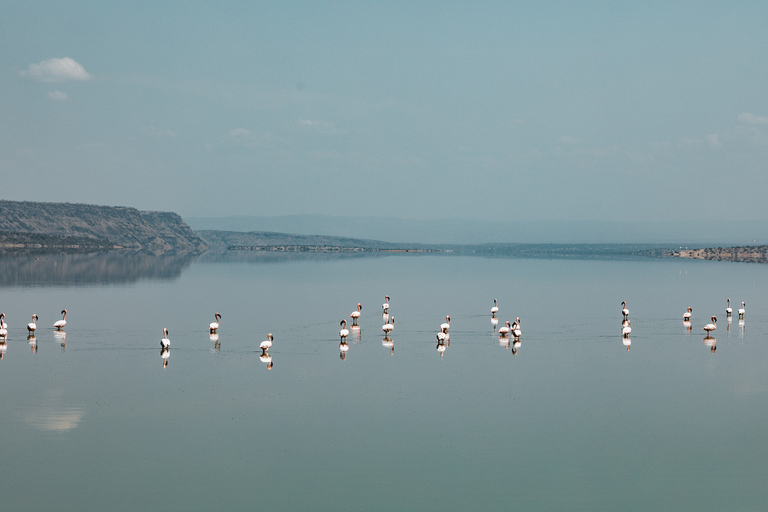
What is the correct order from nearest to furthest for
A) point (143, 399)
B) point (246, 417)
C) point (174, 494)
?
point (174, 494), point (246, 417), point (143, 399)

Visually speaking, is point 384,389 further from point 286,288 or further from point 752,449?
point 286,288

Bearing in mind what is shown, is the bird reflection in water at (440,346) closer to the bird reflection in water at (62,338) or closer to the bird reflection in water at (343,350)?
the bird reflection in water at (343,350)

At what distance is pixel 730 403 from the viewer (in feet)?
82.8

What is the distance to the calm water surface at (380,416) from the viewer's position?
17453 mm

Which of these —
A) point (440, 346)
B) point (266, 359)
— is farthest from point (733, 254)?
point (266, 359)

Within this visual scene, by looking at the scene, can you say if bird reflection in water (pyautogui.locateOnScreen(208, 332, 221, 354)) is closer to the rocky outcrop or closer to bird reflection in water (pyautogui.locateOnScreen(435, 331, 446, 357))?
bird reflection in water (pyautogui.locateOnScreen(435, 331, 446, 357))

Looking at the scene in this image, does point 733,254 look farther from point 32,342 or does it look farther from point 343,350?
point 32,342

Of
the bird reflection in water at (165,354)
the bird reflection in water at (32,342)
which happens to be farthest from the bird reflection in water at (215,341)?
the bird reflection in water at (32,342)

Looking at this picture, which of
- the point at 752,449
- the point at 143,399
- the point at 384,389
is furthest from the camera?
the point at 384,389

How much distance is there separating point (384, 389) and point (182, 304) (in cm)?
2992

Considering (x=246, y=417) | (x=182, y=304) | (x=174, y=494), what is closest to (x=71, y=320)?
(x=182, y=304)

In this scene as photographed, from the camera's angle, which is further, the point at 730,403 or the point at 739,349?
the point at 739,349

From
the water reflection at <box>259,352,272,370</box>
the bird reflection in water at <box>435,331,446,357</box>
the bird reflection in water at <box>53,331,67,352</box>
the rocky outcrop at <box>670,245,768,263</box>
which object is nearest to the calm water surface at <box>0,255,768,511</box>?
the bird reflection in water at <box>53,331,67,352</box>

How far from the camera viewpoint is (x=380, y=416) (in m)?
23.1
